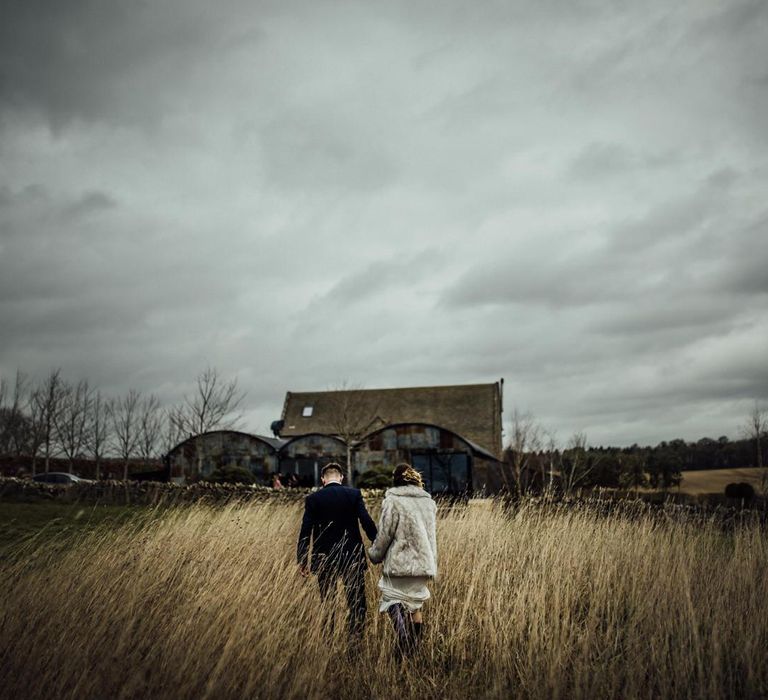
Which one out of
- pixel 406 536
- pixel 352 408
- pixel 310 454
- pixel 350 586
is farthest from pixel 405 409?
pixel 406 536

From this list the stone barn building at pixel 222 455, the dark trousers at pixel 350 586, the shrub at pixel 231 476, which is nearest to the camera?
the dark trousers at pixel 350 586

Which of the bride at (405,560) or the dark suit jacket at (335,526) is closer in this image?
the bride at (405,560)

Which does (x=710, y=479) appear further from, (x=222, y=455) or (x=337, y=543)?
(x=337, y=543)

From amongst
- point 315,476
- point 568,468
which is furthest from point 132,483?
→ point 568,468

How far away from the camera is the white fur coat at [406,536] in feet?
16.7

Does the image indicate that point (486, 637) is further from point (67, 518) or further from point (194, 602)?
point (67, 518)

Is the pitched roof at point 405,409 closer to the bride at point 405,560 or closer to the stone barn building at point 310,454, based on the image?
the stone barn building at point 310,454

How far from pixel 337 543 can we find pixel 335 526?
6.4 inches

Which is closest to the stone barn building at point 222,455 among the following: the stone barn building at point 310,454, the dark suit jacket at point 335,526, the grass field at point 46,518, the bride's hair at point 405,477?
the stone barn building at point 310,454

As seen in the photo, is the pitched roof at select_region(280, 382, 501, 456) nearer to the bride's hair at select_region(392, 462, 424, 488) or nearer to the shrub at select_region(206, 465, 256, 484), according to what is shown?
the shrub at select_region(206, 465, 256, 484)

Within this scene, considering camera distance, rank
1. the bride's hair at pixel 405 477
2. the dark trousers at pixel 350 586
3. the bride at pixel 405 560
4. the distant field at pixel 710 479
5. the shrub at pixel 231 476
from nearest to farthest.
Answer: the bride at pixel 405 560 → the bride's hair at pixel 405 477 → the dark trousers at pixel 350 586 → the shrub at pixel 231 476 → the distant field at pixel 710 479

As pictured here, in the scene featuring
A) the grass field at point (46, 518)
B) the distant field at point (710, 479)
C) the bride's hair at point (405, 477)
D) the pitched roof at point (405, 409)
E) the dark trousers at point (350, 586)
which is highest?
the pitched roof at point (405, 409)

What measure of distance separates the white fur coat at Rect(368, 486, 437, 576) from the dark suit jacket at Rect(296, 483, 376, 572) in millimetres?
580

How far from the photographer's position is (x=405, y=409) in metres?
39.1
